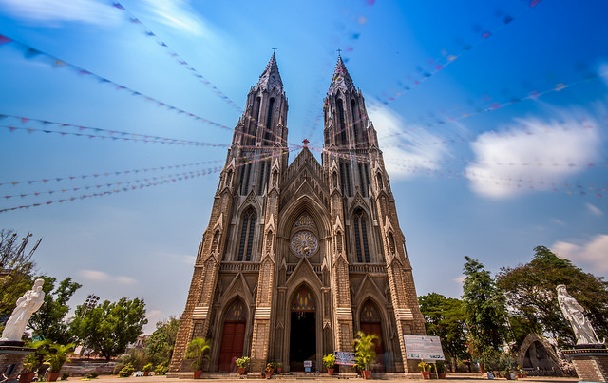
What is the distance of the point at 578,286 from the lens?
2309cm

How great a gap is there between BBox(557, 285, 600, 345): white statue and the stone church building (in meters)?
8.23

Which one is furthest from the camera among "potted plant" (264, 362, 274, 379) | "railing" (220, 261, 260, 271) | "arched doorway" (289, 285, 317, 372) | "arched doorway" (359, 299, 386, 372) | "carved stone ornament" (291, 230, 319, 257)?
"carved stone ornament" (291, 230, 319, 257)

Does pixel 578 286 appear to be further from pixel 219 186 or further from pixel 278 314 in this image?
pixel 219 186

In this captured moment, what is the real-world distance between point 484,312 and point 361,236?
11524 millimetres

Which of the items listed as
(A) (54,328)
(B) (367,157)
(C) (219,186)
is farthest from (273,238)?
(A) (54,328)

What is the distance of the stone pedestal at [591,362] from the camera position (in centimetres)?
1041

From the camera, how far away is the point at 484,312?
22391 mm

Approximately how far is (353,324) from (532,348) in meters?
18.4

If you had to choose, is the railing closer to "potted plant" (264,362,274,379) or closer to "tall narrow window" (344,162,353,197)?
"potted plant" (264,362,274,379)

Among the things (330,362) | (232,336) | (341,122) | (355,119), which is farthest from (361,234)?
(355,119)

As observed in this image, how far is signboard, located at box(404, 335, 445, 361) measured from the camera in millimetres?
16344

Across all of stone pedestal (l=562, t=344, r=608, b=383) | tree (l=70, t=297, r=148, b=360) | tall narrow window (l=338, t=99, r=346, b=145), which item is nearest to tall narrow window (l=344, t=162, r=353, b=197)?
tall narrow window (l=338, t=99, r=346, b=145)

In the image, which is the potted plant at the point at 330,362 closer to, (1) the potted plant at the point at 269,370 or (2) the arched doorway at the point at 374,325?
(1) the potted plant at the point at 269,370

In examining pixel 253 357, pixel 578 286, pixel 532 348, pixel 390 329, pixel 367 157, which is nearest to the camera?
pixel 253 357
